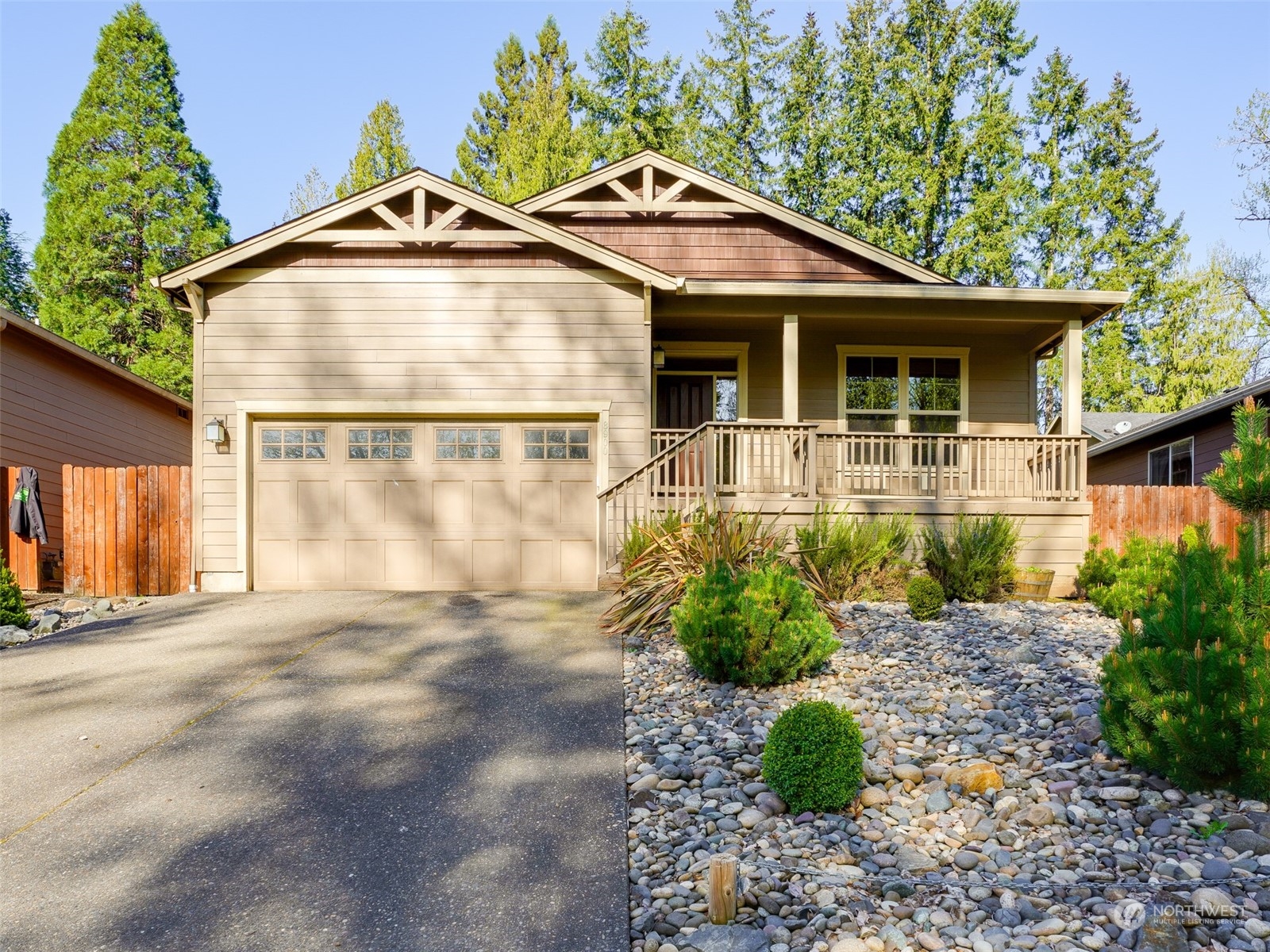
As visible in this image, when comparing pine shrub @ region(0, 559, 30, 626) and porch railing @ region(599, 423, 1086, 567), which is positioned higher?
porch railing @ region(599, 423, 1086, 567)

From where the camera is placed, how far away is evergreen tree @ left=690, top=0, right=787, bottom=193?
2288 centimetres

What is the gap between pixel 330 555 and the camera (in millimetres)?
9055

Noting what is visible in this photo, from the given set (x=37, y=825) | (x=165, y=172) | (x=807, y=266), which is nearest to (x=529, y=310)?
(x=807, y=266)

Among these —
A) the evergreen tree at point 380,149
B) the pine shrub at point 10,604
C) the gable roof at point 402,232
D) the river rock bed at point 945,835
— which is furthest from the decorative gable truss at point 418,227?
the evergreen tree at point 380,149

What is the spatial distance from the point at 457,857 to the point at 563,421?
6.57 meters

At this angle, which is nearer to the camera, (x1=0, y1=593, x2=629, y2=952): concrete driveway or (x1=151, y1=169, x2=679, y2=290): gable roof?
(x1=0, y1=593, x2=629, y2=952): concrete driveway

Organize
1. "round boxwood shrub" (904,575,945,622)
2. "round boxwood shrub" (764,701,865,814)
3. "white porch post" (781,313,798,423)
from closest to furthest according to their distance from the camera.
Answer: "round boxwood shrub" (764,701,865,814) → "round boxwood shrub" (904,575,945,622) → "white porch post" (781,313,798,423)

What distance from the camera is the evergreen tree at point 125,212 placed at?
19688mm

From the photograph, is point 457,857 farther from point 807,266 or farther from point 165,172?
point 165,172

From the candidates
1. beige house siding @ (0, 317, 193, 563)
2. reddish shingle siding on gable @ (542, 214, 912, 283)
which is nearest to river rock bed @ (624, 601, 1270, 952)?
reddish shingle siding on gable @ (542, 214, 912, 283)

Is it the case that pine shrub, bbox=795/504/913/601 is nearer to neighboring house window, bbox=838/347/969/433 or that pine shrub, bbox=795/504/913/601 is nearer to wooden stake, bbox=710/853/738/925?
neighboring house window, bbox=838/347/969/433

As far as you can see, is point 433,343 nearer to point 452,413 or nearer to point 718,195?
point 452,413

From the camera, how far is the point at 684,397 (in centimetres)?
1105

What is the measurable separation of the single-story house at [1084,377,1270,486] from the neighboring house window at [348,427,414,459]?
37.2 feet
